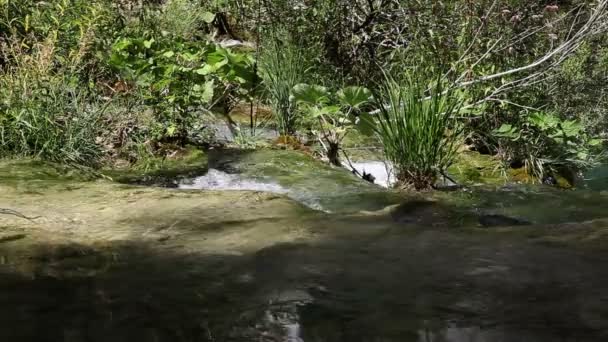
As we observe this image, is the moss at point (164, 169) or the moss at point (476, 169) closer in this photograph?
the moss at point (164, 169)

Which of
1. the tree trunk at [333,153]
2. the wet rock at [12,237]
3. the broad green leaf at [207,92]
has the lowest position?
the wet rock at [12,237]

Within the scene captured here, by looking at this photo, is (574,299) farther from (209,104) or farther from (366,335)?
(209,104)

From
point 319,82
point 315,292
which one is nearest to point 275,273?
point 315,292

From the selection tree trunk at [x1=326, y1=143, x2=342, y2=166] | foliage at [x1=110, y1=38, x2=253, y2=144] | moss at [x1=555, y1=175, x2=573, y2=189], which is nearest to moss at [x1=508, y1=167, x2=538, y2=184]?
moss at [x1=555, y1=175, x2=573, y2=189]

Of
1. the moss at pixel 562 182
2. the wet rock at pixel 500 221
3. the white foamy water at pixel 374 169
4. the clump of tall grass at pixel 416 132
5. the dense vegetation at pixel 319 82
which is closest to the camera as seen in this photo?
the wet rock at pixel 500 221

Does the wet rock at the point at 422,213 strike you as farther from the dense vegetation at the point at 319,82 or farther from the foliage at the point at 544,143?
the foliage at the point at 544,143

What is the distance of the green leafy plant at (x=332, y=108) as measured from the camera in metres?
5.31

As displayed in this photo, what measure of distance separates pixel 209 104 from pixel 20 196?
11.6 ft

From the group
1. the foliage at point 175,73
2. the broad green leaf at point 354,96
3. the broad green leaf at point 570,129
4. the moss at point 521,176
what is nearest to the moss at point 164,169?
the foliage at point 175,73

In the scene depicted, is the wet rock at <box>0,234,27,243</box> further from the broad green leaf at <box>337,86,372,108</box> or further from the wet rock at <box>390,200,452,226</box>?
the broad green leaf at <box>337,86,372,108</box>

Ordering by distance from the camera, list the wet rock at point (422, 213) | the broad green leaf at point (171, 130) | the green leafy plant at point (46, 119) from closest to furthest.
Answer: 1. the wet rock at point (422, 213)
2. the green leafy plant at point (46, 119)
3. the broad green leaf at point (171, 130)

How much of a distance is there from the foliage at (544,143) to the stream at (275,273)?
2948 mm

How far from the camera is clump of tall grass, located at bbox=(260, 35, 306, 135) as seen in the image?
6.68 metres

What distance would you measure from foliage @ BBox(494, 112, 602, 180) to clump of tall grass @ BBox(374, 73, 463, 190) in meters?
1.77
